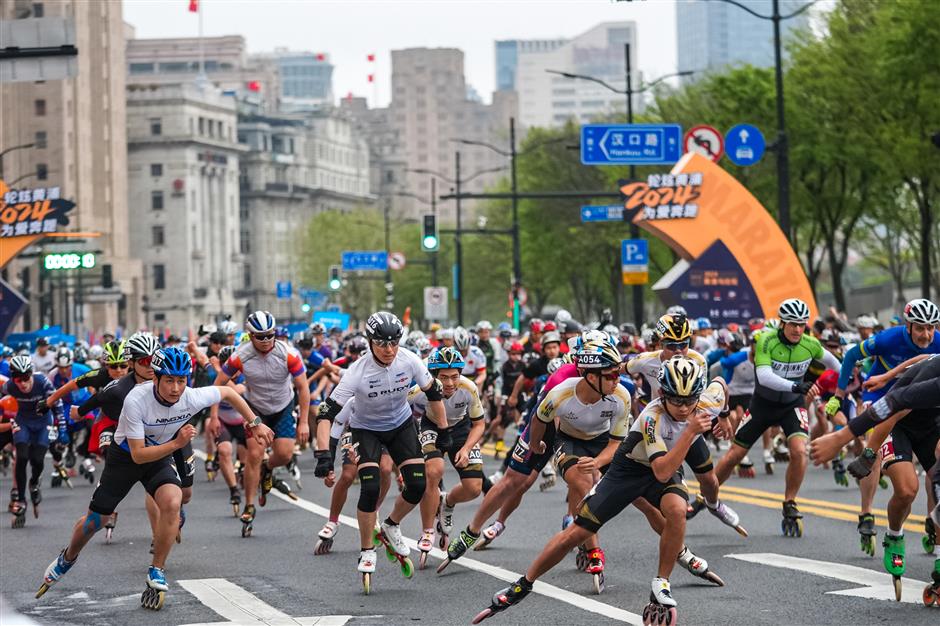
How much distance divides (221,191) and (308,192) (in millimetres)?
23420

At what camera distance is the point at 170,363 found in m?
12.3

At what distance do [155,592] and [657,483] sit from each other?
3.61 meters

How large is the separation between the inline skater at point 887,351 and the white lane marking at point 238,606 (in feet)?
13.4

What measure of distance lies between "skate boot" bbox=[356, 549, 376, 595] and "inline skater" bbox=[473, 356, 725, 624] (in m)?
2.30

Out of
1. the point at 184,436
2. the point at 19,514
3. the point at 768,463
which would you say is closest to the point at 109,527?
the point at 19,514

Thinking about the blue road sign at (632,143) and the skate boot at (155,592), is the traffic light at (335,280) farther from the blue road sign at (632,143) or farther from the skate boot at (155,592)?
the skate boot at (155,592)

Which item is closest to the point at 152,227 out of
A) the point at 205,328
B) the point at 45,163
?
the point at 45,163

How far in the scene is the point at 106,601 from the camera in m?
12.6

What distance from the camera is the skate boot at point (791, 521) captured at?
1574cm

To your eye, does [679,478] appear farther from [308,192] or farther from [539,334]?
[308,192]

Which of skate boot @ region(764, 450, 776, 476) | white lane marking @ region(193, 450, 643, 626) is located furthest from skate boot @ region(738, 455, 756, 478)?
white lane marking @ region(193, 450, 643, 626)

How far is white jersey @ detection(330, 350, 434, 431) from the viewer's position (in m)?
13.9

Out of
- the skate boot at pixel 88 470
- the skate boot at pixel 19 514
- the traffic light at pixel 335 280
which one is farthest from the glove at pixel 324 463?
the traffic light at pixel 335 280

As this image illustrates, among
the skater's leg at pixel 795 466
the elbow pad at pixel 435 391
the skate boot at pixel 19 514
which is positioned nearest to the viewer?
the elbow pad at pixel 435 391
